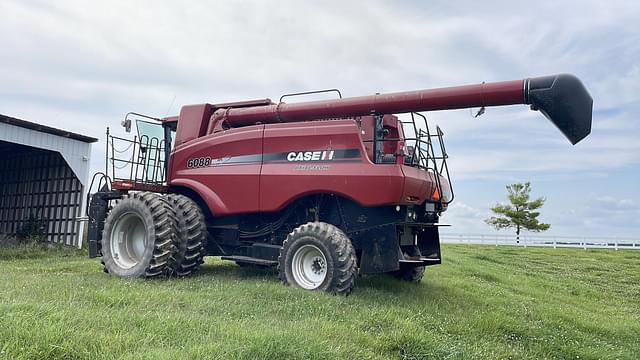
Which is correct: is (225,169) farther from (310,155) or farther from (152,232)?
(310,155)

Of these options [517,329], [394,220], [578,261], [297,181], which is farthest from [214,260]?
[578,261]

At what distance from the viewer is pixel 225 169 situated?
9031 millimetres

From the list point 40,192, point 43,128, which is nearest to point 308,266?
point 43,128

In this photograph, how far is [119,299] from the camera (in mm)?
6168

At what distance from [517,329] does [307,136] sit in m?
4.03

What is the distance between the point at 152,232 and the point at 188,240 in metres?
0.58

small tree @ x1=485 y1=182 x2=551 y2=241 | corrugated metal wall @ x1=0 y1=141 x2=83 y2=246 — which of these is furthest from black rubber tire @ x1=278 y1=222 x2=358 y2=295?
small tree @ x1=485 y1=182 x2=551 y2=241

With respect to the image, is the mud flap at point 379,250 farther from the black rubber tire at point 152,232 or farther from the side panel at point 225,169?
the black rubber tire at point 152,232

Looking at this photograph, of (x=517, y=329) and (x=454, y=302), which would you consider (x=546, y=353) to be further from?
(x=454, y=302)

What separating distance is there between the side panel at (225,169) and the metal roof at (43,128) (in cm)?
883

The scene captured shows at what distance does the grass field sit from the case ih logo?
6.42 ft

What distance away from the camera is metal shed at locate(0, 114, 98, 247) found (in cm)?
1684

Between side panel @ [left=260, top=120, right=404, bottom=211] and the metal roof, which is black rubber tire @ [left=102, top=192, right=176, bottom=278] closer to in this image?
side panel @ [left=260, top=120, right=404, bottom=211]

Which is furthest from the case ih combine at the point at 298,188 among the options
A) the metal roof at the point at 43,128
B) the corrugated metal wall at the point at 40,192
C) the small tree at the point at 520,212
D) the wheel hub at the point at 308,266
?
the small tree at the point at 520,212
